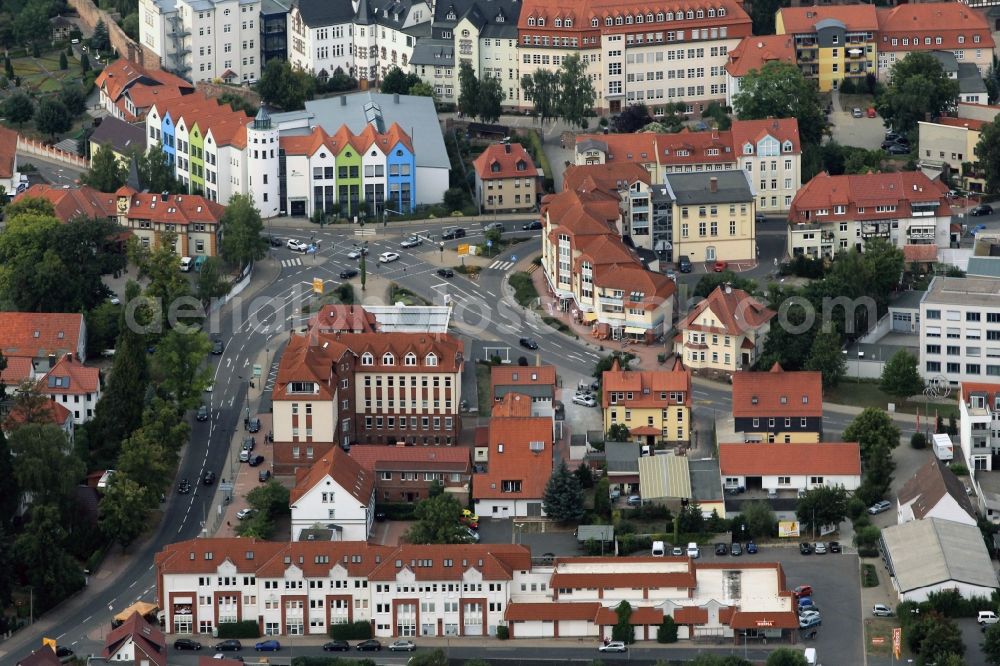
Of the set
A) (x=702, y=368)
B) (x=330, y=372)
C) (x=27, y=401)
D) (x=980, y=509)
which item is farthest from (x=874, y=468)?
(x=27, y=401)

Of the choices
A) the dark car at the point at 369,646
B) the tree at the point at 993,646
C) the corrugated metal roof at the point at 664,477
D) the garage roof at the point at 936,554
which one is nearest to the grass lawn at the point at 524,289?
the corrugated metal roof at the point at 664,477

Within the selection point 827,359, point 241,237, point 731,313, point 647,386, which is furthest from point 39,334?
point 827,359

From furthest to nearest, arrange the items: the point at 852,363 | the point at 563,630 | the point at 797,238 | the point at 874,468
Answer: the point at 797,238 → the point at 852,363 → the point at 874,468 → the point at 563,630

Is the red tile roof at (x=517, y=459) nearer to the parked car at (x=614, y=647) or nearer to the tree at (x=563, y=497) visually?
the tree at (x=563, y=497)

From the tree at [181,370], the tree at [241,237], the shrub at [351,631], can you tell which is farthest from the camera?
the tree at [241,237]

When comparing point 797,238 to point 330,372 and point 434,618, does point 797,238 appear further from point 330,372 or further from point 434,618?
point 434,618

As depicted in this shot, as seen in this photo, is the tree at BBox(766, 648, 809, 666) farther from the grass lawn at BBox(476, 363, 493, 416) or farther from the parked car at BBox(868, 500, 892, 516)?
the grass lawn at BBox(476, 363, 493, 416)
